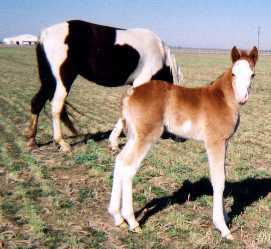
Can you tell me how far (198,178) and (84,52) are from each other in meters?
3.51

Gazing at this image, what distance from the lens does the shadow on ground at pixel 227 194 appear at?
5.79 metres

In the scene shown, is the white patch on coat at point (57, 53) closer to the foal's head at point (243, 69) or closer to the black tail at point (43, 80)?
the black tail at point (43, 80)

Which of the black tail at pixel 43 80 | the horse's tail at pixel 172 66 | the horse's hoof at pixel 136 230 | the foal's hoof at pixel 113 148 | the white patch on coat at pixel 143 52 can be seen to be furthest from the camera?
the horse's tail at pixel 172 66

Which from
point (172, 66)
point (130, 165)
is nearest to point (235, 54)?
point (130, 165)

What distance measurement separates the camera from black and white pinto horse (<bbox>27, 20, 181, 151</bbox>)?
8.51 m

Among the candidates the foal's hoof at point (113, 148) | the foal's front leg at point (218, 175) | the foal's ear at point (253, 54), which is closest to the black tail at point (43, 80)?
the foal's hoof at point (113, 148)

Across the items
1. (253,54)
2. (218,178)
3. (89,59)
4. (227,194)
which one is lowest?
(227,194)

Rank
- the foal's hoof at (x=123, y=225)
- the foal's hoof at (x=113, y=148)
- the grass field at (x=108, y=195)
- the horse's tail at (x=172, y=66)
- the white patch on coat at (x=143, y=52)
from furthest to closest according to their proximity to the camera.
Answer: the horse's tail at (x=172, y=66)
the foal's hoof at (x=113, y=148)
the white patch on coat at (x=143, y=52)
the foal's hoof at (x=123, y=225)
the grass field at (x=108, y=195)

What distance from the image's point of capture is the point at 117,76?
8.85m

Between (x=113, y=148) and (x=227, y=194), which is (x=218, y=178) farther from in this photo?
(x=113, y=148)

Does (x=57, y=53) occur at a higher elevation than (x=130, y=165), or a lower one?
higher

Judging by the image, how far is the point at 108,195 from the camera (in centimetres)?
637

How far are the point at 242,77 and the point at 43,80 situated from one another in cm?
508

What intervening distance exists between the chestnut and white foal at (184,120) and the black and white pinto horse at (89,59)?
3.61 m
